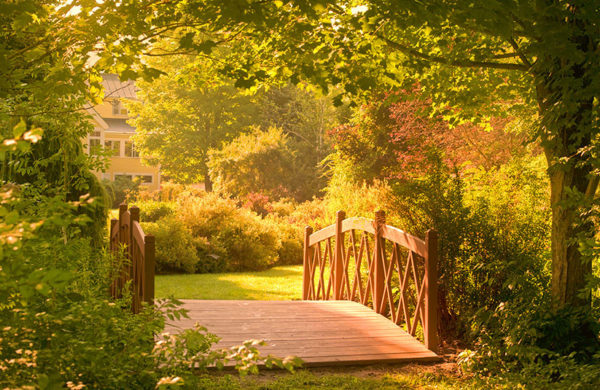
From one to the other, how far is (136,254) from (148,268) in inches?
55.4

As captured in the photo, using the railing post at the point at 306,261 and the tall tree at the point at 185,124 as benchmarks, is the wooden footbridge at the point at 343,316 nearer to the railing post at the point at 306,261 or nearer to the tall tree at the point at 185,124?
the railing post at the point at 306,261

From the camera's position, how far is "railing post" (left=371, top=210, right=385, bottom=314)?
751 cm

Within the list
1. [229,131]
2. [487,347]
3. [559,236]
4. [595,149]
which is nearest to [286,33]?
[595,149]

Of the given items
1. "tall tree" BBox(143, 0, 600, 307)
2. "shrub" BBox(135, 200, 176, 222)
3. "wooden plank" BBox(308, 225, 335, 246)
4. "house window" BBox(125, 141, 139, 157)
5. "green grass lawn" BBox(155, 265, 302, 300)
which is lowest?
"green grass lawn" BBox(155, 265, 302, 300)

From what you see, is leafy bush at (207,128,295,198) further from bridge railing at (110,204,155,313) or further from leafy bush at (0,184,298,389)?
leafy bush at (0,184,298,389)

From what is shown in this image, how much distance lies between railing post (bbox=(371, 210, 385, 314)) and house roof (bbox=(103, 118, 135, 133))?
124 ft

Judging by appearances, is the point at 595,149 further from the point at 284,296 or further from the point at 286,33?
the point at 284,296

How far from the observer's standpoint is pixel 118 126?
43.8 m

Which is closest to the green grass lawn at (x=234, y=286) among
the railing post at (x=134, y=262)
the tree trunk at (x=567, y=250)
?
the railing post at (x=134, y=262)

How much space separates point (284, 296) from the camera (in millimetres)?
11844

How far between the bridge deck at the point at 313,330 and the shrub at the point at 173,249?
6538 mm

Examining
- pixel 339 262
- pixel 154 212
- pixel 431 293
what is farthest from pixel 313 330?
pixel 154 212

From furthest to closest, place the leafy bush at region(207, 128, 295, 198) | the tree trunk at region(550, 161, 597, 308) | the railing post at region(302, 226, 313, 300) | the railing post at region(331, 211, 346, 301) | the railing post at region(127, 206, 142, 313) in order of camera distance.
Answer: the leafy bush at region(207, 128, 295, 198), the railing post at region(302, 226, 313, 300), the railing post at region(331, 211, 346, 301), the railing post at region(127, 206, 142, 313), the tree trunk at region(550, 161, 597, 308)

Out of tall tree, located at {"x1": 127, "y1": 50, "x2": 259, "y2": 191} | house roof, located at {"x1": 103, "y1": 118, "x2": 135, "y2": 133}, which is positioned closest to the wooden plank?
tall tree, located at {"x1": 127, "y1": 50, "x2": 259, "y2": 191}
